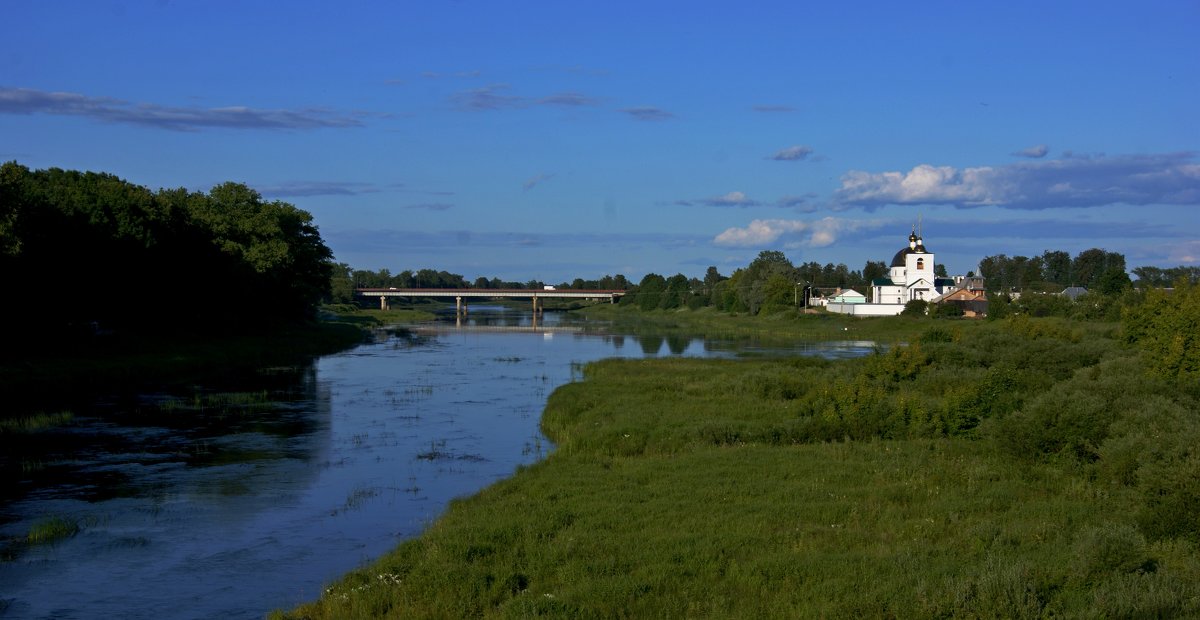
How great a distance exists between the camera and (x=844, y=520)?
61.0 ft

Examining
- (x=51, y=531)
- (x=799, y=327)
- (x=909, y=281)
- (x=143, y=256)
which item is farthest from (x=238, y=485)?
(x=909, y=281)

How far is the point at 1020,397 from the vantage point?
99.6ft

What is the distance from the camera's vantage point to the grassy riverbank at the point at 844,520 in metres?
14.0

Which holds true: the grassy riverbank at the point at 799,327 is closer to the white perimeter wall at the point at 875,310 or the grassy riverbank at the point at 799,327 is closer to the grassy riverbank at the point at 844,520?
the white perimeter wall at the point at 875,310

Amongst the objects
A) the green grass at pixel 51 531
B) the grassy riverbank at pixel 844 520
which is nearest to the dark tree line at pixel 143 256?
the green grass at pixel 51 531

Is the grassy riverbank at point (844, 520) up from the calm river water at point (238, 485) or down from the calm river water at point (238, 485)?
up

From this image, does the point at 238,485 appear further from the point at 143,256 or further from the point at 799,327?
the point at 799,327

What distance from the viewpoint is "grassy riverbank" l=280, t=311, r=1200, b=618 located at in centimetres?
1403

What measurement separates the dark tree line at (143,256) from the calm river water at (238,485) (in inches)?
435

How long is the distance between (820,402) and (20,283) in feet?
129

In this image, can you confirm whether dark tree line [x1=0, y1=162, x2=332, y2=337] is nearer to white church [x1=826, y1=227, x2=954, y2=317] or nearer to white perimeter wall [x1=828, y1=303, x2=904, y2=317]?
white perimeter wall [x1=828, y1=303, x2=904, y2=317]

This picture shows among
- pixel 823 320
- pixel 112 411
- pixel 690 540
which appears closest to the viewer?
pixel 690 540

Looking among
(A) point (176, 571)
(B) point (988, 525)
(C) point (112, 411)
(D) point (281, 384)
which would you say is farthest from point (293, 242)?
(B) point (988, 525)

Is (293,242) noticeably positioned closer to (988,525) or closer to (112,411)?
(112,411)
